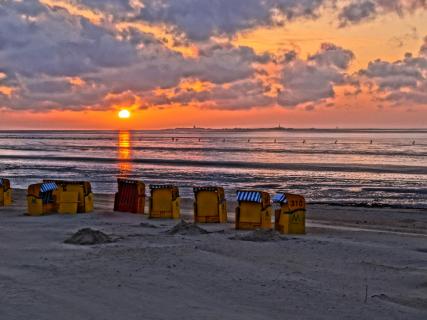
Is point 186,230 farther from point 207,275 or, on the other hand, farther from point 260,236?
point 207,275

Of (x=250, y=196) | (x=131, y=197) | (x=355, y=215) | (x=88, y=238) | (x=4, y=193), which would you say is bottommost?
(x=355, y=215)

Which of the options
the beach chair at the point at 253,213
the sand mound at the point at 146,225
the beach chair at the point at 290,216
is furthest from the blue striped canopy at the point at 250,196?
the sand mound at the point at 146,225

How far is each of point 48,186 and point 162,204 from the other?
10.6 ft

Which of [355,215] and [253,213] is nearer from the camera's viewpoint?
[253,213]

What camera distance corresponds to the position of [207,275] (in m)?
7.98

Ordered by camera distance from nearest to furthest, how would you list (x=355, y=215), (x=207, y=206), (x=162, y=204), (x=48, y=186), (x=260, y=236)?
(x=260, y=236)
(x=207, y=206)
(x=162, y=204)
(x=48, y=186)
(x=355, y=215)

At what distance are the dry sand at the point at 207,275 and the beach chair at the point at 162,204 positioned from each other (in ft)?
5.68

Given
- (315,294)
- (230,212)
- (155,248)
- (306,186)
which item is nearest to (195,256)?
(155,248)

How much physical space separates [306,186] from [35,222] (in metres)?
16.5

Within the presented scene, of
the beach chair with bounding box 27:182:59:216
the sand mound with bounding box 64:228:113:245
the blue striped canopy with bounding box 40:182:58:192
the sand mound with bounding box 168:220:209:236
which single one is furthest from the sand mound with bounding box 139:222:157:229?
the blue striped canopy with bounding box 40:182:58:192

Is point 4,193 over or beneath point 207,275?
over

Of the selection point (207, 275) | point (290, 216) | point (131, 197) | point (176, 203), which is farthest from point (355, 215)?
point (207, 275)

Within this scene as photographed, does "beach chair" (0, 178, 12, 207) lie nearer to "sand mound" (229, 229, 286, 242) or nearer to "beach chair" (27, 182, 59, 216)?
"beach chair" (27, 182, 59, 216)

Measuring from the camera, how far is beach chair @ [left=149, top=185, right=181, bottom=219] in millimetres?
14742
